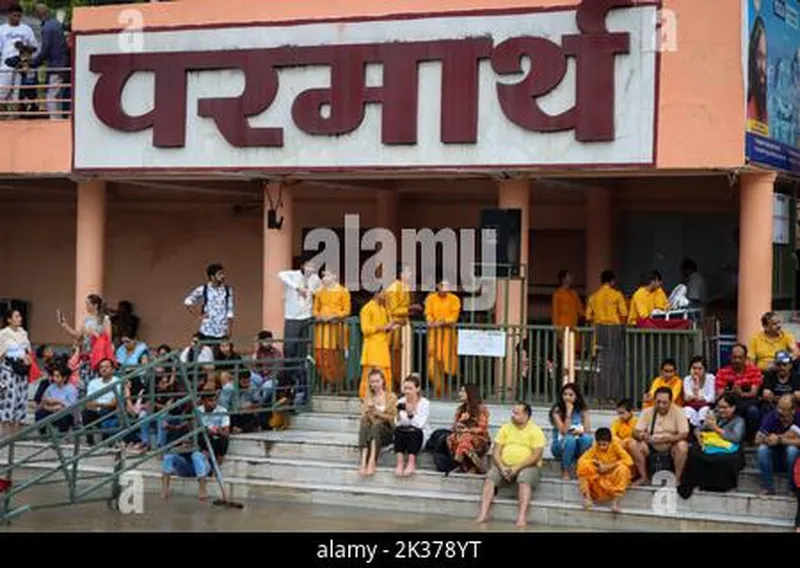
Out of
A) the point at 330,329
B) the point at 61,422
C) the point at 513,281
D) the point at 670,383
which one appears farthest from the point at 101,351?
the point at 670,383

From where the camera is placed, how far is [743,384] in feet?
46.0

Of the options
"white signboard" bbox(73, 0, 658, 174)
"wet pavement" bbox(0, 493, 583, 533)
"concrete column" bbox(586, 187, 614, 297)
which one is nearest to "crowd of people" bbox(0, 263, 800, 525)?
"wet pavement" bbox(0, 493, 583, 533)

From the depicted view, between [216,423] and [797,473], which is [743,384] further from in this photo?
[216,423]

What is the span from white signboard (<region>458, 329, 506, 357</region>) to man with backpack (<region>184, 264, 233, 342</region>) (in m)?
2.97

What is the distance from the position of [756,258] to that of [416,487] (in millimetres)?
4656

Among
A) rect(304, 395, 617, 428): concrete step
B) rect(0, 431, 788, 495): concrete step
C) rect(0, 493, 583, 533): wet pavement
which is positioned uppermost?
rect(304, 395, 617, 428): concrete step

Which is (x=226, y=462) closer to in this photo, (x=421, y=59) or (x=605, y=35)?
(x=421, y=59)

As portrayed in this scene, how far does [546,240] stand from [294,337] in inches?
207

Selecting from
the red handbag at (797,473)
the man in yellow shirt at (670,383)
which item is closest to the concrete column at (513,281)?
the man in yellow shirt at (670,383)

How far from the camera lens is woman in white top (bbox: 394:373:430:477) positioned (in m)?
14.5

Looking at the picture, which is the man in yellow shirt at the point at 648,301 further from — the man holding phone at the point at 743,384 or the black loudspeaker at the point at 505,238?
the man holding phone at the point at 743,384

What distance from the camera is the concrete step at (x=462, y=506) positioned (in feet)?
42.9

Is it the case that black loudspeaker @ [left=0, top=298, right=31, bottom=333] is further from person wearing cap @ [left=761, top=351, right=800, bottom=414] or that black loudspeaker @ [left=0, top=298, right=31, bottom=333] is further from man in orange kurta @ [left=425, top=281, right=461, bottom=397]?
person wearing cap @ [left=761, top=351, right=800, bottom=414]

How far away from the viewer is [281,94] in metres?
17.4
